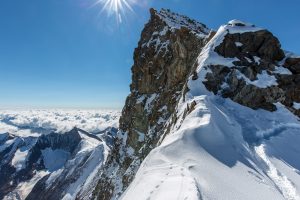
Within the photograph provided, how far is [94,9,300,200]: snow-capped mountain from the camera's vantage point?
11988 millimetres

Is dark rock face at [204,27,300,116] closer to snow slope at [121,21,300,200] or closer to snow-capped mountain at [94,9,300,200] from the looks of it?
snow-capped mountain at [94,9,300,200]

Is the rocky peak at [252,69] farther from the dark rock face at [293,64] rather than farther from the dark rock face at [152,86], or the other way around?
the dark rock face at [152,86]

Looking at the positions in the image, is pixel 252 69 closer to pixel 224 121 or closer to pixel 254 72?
pixel 254 72

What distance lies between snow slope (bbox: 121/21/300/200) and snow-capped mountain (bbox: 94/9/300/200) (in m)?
0.05

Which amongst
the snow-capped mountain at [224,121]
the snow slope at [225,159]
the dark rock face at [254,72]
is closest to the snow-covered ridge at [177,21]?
the snow-capped mountain at [224,121]

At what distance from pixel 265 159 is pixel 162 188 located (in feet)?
29.8

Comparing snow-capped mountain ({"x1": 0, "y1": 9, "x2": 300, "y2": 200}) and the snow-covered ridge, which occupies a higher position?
the snow-covered ridge

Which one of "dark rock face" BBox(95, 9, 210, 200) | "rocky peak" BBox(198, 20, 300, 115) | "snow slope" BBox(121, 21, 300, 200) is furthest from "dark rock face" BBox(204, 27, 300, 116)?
"dark rock face" BBox(95, 9, 210, 200)

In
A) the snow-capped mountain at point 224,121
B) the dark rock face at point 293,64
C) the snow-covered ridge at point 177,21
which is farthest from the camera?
the snow-covered ridge at point 177,21

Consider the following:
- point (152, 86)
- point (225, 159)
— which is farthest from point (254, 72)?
point (152, 86)

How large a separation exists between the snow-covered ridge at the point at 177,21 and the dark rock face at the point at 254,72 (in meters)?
30.0

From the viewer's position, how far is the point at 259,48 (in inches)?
1366

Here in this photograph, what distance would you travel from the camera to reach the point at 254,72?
3038 cm

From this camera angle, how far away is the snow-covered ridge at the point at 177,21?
6602 cm
